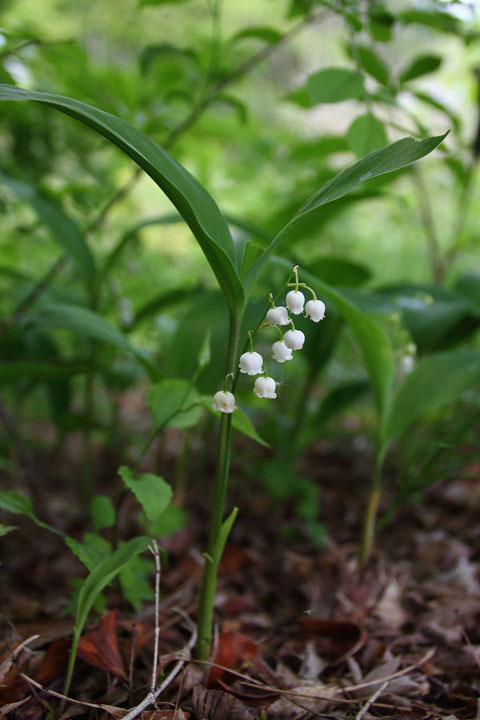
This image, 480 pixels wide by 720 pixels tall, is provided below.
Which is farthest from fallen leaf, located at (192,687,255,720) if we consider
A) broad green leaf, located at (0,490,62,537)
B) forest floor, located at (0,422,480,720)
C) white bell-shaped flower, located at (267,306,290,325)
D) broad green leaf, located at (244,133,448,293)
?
broad green leaf, located at (244,133,448,293)

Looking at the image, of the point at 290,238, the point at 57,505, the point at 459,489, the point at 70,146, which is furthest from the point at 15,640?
the point at 70,146

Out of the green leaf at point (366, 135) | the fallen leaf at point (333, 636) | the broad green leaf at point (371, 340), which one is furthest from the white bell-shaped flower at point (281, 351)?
the fallen leaf at point (333, 636)

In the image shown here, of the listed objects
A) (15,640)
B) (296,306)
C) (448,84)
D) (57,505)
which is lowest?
(15,640)

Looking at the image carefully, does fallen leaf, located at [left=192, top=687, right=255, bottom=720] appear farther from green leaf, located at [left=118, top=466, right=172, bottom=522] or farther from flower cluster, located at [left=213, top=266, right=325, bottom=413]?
flower cluster, located at [left=213, top=266, right=325, bottom=413]

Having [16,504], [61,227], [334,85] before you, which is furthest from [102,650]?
[334,85]

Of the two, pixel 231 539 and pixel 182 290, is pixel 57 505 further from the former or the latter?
pixel 182 290

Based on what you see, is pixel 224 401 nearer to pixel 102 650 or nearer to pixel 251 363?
pixel 251 363

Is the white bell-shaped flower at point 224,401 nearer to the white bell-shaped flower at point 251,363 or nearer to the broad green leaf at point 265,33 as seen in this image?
the white bell-shaped flower at point 251,363
